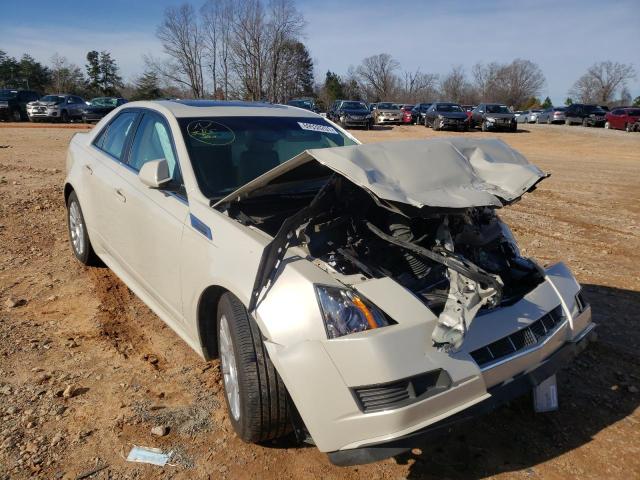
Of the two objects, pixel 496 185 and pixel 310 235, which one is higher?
pixel 496 185

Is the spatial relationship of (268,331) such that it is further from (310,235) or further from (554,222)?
(554,222)

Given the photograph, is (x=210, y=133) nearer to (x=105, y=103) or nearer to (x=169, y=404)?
(x=169, y=404)

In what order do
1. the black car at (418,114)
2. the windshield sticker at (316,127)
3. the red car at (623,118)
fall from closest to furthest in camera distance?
the windshield sticker at (316,127), the red car at (623,118), the black car at (418,114)

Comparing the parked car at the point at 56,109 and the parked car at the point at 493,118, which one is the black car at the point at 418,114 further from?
the parked car at the point at 56,109

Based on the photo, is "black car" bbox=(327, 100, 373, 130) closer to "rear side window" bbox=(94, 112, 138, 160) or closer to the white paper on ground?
"rear side window" bbox=(94, 112, 138, 160)

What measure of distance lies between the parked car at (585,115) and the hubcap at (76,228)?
3845 centimetres

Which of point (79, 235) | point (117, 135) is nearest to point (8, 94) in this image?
point (79, 235)

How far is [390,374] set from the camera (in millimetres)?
2129

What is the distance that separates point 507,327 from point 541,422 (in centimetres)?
Result: 86

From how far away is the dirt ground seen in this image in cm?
264

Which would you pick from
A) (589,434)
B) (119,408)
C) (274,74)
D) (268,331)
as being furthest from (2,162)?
(274,74)

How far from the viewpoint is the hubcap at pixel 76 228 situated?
16.8 ft

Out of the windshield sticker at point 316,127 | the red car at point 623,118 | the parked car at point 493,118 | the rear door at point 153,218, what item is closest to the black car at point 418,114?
the parked car at point 493,118

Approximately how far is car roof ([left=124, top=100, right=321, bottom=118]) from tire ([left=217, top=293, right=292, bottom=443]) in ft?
5.77
